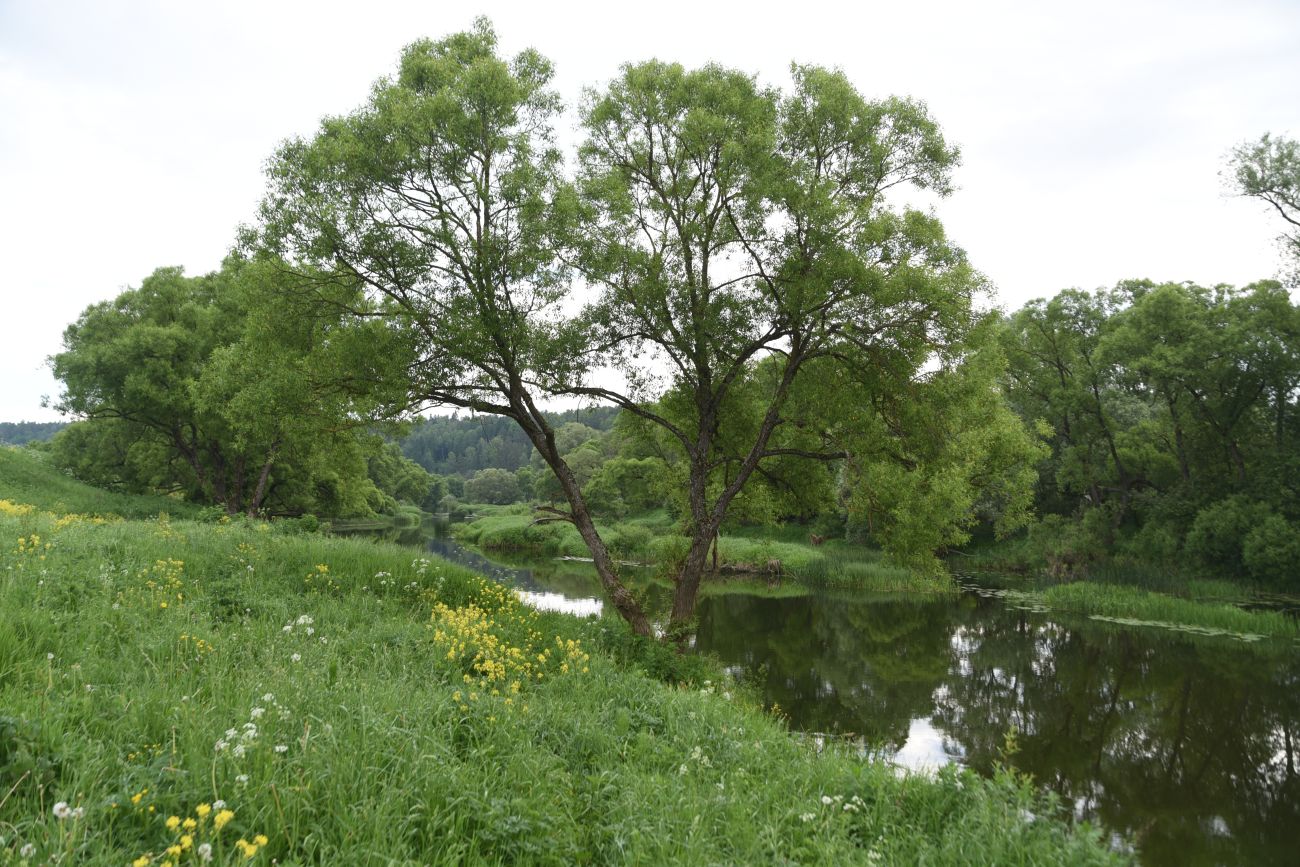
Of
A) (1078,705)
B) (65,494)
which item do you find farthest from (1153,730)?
(65,494)

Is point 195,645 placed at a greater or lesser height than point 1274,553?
greater

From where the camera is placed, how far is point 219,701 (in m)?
4.38

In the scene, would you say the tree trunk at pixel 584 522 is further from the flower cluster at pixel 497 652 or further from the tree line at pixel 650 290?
the flower cluster at pixel 497 652

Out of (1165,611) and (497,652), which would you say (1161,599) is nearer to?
(1165,611)

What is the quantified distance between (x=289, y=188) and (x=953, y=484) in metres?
12.5

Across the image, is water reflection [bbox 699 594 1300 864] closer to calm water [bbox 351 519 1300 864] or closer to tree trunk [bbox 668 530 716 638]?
calm water [bbox 351 519 1300 864]

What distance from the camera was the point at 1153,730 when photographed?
1188 centimetres

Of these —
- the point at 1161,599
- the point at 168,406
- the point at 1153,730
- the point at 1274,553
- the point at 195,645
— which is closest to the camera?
the point at 195,645

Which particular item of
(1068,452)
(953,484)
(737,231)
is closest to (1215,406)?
(1068,452)

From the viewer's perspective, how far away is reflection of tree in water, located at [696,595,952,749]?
12422 millimetres

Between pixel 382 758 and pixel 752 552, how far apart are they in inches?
1269

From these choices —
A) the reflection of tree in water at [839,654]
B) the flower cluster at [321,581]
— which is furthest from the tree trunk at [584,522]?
the flower cluster at [321,581]

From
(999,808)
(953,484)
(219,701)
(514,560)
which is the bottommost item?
(514,560)

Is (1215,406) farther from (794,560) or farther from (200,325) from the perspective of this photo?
(200,325)
